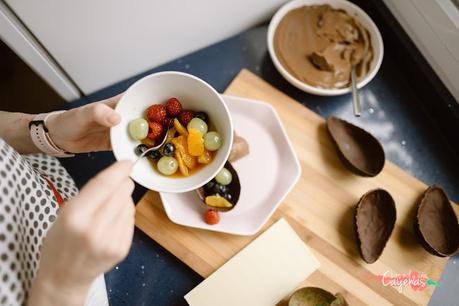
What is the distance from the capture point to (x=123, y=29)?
0.98 meters

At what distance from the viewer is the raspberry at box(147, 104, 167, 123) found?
2.40ft

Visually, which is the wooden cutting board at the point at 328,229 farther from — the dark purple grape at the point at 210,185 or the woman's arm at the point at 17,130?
the woman's arm at the point at 17,130

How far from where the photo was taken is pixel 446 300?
1005 millimetres

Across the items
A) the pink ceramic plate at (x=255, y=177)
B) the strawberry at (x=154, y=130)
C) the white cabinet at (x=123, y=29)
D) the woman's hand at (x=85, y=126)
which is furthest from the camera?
the pink ceramic plate at (x=255, y=177)

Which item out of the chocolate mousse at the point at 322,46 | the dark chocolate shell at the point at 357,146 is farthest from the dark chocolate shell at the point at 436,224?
the chocolate mousse at the point at 322,46

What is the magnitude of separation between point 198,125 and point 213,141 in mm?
50

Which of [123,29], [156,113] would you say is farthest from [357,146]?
[123,29]

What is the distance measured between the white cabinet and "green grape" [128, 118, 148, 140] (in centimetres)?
37

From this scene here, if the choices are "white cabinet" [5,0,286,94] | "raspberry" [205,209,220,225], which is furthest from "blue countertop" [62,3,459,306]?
"raspberry" [205,209,220,225]

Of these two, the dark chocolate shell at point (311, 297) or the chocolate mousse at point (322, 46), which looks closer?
the dark chocolate shell at point (311, 297)

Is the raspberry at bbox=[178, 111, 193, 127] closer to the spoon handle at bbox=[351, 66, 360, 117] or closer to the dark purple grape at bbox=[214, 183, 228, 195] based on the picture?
the dark purple grape at bbox=[214, 183, 228, 195]

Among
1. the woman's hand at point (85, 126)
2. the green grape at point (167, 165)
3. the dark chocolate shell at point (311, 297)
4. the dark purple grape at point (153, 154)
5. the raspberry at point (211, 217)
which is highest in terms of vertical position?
the woman's hand at point (85, 126)

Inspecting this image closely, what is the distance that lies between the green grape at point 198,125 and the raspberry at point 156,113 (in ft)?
0.21

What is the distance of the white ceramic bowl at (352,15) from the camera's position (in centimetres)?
109
